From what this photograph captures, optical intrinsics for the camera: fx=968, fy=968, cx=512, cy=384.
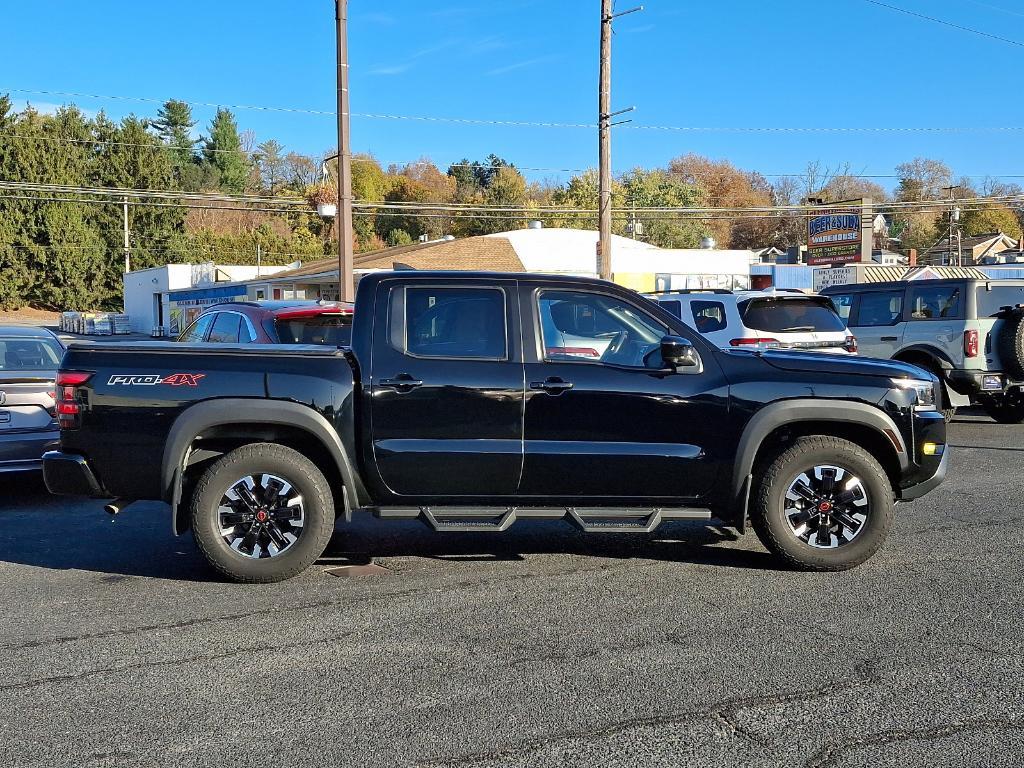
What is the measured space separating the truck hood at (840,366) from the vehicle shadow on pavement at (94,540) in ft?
12.6

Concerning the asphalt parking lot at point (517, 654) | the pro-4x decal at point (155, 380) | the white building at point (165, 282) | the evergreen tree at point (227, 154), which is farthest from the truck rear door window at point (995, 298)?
the evergreen tree at point (227, 154)

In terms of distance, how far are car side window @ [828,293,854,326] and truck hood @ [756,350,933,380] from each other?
908cm

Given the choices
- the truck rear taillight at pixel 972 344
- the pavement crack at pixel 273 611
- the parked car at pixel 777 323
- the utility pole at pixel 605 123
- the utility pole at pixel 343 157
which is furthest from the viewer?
the utility pole at pixel 605 123

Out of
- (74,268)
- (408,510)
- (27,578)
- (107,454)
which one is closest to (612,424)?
(408,510)

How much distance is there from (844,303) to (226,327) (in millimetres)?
9776

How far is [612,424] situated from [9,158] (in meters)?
74.6

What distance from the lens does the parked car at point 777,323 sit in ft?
38.8

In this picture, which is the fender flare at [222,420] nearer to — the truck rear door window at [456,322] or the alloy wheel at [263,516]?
the alloy wheel at [263,516]

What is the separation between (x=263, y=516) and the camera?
231 inches

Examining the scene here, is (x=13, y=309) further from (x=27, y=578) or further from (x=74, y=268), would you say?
(x=27, y=578)

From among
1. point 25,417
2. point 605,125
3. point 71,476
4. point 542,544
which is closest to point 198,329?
point 25,417

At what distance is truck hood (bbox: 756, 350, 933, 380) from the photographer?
6098mm

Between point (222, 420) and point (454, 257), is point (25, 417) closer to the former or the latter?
point (222, 420)

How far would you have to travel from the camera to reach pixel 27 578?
19.9 feet
